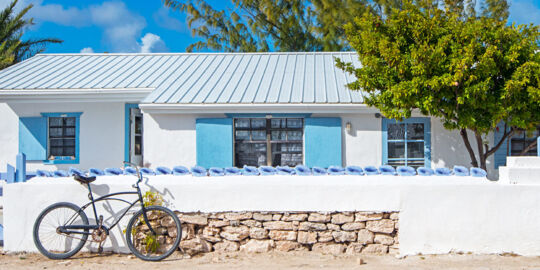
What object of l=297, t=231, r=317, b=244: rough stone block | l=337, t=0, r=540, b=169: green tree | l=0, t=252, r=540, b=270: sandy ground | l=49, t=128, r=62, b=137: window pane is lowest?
l=0, t=252, r=540, b=270: sandy ground

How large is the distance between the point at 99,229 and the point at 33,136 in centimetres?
593

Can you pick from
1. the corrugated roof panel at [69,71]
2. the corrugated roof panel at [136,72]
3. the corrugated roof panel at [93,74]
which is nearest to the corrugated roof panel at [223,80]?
the corrugated roof panel at [136,72]

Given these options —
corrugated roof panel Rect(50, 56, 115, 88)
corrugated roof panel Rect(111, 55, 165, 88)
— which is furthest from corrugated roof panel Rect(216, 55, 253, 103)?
corrugated roof panel Rect(50, 56, 115, 88)

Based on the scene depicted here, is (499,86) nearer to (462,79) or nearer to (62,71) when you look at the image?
(462,79)

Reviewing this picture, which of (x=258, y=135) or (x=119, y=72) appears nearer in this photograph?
(x=258, y=135)

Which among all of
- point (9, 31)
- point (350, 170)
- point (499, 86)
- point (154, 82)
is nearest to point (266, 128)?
point (154, 82)

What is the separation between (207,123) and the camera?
29.4 ft

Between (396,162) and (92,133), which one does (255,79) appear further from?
(92,133)

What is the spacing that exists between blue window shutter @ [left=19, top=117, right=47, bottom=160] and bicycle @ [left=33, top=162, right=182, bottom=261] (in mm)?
5248

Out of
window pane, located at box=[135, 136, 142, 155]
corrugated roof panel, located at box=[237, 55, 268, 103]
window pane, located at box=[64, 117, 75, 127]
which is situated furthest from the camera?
window pane, located at box=[135, 136, 142, 155]

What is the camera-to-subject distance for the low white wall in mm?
5191

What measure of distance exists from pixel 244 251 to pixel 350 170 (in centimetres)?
175

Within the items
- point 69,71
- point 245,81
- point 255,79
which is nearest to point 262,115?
point 245,81

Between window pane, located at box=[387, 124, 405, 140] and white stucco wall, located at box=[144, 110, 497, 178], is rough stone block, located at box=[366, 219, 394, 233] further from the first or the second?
window pane, located at box=[387, 124, 405, 140]
